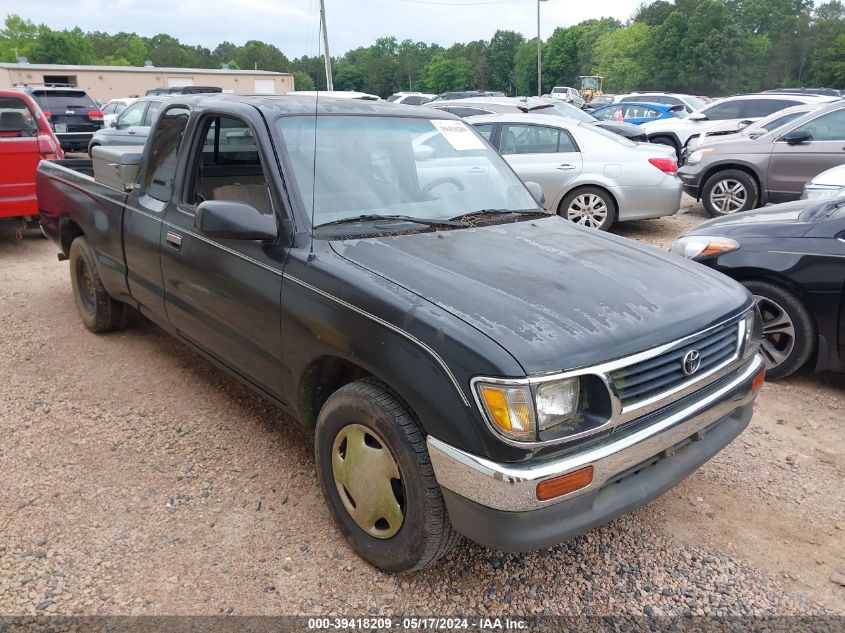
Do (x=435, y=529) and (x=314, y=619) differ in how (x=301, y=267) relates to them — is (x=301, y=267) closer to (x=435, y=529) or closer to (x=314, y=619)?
(x=435, y=529)

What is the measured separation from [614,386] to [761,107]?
15.9 metres

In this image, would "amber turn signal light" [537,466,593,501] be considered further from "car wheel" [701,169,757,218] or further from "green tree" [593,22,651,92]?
"green tree" [593,22,651,92]

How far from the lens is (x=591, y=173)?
8383 mm

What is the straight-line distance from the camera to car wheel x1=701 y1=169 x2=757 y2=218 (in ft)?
31.0

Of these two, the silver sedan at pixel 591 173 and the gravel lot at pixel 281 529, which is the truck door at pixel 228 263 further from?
the silver sedan at pixel 591 173

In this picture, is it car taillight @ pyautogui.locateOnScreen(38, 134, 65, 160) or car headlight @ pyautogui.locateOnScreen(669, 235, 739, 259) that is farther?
car taillight @ pyautogui.locateOnScreen(38, 134, 65, 160)

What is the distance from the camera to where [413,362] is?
7.32ft

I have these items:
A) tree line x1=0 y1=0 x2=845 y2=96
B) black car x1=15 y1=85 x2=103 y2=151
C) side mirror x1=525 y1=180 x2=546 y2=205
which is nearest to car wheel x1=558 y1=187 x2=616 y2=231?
side mirror x1=525 y1=180 x2=546 y2=205

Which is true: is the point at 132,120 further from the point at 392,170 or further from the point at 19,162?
the point at 392,170

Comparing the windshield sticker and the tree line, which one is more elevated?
the tree line

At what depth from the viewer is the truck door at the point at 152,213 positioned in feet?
12.5

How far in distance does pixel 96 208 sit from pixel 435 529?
11.8 feet

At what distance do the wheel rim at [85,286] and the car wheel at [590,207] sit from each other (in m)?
5.66

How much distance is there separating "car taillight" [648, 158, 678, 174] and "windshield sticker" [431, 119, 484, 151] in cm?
530
